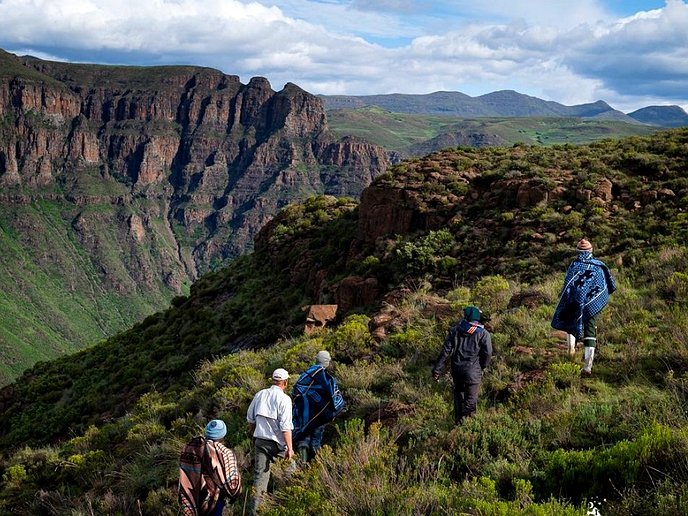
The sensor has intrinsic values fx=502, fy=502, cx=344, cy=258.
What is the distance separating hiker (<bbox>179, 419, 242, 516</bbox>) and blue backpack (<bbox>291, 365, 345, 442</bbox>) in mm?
1347

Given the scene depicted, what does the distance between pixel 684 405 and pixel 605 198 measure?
1256 cm

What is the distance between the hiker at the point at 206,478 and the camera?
5.39 m

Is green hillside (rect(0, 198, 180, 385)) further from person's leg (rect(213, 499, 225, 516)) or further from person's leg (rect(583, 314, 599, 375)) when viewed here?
person's leg (rect(583, 314, 599, 375))

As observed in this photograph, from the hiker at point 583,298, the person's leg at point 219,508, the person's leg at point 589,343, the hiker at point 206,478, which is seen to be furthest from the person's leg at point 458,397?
the person's leg at point 219,508

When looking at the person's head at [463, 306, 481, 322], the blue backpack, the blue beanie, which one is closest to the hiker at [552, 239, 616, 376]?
the person's head at [463, 306, 481, 322]

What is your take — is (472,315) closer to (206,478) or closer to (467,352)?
(467,352)

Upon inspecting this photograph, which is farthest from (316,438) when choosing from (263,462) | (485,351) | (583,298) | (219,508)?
(583,298)

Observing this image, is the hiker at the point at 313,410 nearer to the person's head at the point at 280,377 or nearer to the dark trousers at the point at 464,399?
the person's head at the point at 280,377

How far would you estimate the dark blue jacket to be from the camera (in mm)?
6617

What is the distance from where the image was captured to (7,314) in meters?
134

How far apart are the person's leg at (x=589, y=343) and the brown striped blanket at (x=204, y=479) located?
16.4 ft

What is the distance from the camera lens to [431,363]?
878 cm

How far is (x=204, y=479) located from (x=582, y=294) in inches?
231

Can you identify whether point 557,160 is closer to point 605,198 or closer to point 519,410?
point 605,198
